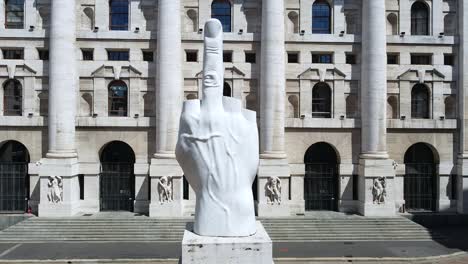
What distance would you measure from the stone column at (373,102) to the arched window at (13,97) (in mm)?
25729

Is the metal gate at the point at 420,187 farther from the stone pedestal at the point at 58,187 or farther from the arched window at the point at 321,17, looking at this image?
the stone pedestal at the point at 58,187

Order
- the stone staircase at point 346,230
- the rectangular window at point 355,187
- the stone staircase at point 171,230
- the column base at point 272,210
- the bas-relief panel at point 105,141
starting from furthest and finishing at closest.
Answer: the rectangular window at point 355,187 → the bas-relief panel at point 105,141 → the column base at point 272,210 → the stone staircase at point 346,230 → the stone staircase at point 171,230

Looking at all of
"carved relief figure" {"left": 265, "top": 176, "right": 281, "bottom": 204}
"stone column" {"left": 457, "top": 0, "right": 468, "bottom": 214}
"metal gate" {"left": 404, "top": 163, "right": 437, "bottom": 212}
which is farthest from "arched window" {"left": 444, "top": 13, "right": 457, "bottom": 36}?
"carved relief figure" {"left": 265, "top": 176, "right": 281, "bottom": 204}

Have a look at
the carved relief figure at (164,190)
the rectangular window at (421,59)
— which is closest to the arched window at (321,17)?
the rectangular window at (421,59)

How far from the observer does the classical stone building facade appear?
3181cm

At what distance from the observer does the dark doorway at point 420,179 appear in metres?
34.1

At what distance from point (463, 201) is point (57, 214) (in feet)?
97.2

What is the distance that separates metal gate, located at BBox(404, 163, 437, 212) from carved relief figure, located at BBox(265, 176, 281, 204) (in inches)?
415

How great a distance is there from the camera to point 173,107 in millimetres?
31844

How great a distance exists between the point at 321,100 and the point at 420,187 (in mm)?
10243

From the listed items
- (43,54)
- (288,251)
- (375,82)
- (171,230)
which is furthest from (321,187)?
(43,54)

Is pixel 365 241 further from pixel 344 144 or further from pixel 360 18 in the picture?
pixel 360 18

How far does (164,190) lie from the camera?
30.8 metres

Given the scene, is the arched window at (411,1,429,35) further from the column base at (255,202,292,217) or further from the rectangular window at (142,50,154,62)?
the rectangular window at (142,50,154,62)
